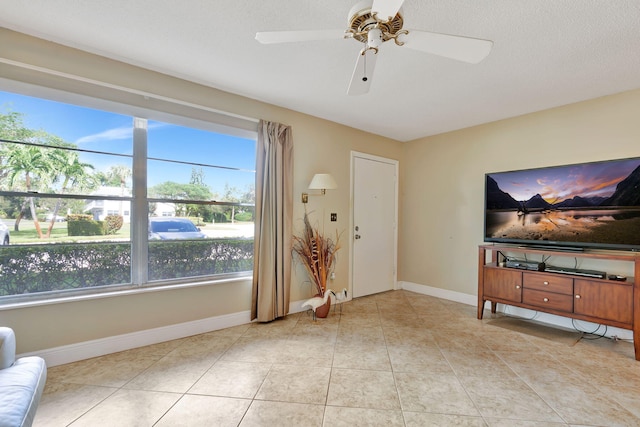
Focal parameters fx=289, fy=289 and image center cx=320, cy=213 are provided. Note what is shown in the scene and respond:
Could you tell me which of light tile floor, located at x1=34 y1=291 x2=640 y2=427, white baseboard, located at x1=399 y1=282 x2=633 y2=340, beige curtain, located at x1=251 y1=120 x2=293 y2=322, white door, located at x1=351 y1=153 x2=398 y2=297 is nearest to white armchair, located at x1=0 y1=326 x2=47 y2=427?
light tile floor, located at x1=34 y1=291 x2=640 y2=427

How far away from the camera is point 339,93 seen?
294cm

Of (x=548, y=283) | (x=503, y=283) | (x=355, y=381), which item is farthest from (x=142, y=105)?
(x=548, y=283)

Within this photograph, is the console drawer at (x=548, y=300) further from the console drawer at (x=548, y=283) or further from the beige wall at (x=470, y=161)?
the beige wall at (x=470, y=161)

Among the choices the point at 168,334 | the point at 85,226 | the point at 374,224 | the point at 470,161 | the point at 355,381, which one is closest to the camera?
the point at 355,381

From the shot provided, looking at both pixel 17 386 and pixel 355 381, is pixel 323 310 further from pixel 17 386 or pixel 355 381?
pixel 17 386

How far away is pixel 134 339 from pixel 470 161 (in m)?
4.33

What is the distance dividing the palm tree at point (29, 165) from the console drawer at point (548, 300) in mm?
4372

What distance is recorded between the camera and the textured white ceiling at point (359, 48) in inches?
69.4

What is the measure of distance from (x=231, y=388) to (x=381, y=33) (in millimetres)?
2356

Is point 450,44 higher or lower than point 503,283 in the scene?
higher

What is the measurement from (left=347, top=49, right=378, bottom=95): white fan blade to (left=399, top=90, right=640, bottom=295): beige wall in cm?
259

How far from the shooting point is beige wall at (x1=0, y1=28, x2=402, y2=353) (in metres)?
2.11

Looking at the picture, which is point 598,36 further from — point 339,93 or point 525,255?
point 525,255

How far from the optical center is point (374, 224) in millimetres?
4355
